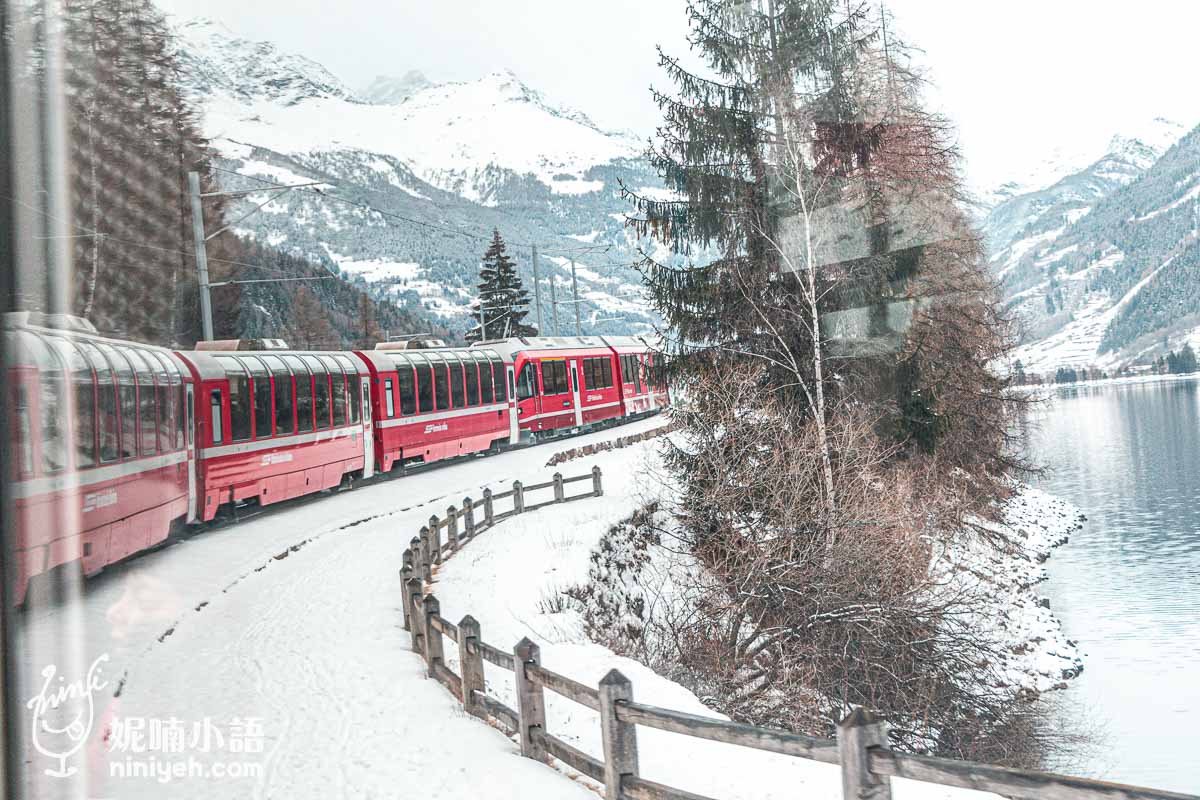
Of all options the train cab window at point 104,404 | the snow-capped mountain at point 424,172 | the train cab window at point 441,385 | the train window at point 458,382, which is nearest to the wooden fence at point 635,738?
the train cab window at point 104,404

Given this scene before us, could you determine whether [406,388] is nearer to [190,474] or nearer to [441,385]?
[441,385]

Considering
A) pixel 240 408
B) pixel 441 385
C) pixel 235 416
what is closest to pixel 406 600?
pixel 235 416

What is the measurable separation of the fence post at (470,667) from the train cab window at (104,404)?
455cm

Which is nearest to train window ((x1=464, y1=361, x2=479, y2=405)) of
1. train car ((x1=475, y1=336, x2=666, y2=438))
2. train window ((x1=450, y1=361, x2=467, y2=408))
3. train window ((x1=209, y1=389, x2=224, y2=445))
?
train window ((x1=450, y1=361, x2=467, y2=408))

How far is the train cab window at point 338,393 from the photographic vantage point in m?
14.2

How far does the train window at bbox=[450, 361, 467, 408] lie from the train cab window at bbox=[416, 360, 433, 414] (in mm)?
898

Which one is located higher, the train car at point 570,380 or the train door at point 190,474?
the train car at point 570,380

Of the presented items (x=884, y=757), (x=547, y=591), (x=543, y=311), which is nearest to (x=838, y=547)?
(x=547, y=591)

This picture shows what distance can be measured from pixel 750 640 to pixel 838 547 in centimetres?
165

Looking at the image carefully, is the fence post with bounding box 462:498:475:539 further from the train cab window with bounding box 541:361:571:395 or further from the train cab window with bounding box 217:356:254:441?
the train cab window with bounding box 541:361:571:395

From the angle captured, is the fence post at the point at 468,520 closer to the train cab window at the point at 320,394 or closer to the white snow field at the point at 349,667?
the white snow field at the point at 349,667

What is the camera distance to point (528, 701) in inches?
206

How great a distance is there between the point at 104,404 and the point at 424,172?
5293 millimetres

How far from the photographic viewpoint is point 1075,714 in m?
12.2
